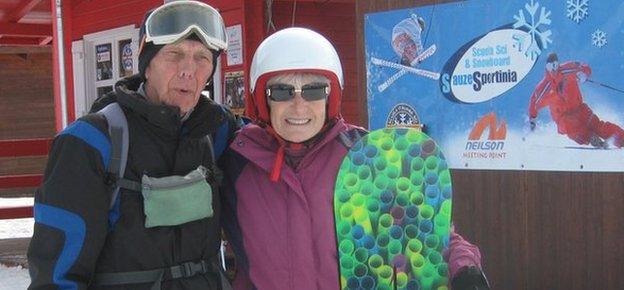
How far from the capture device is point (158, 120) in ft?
6.56

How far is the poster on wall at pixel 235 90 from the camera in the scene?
7195mm

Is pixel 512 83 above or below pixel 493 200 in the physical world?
above

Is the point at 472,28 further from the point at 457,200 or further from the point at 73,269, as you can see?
the point at 73,269

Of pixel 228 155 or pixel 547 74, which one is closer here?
pixel 228 155

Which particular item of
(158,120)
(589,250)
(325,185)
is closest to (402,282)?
(325,185)

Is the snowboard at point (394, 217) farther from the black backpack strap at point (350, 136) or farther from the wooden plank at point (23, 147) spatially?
the wooden plank at point (23, 147)

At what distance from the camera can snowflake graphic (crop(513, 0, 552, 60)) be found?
13.9 feet

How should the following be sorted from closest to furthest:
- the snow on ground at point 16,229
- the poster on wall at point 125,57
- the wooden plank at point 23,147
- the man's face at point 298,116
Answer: the man's face at point 298,116 < the poster on wall at point 125,57 < the wooden plank at point 23,147 < the snow on ground at point 16,229

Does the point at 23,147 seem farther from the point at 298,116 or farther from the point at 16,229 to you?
the point at 298,116

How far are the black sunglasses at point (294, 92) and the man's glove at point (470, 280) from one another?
61 cm

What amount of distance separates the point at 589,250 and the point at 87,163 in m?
3.15

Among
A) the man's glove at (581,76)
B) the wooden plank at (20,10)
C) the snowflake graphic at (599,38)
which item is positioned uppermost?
the wooden plank at (20,10)

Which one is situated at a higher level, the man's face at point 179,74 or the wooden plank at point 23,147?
the man's face at point 179,74

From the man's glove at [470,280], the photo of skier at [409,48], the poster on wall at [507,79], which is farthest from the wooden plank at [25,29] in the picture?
the man's glove at [470,280]
